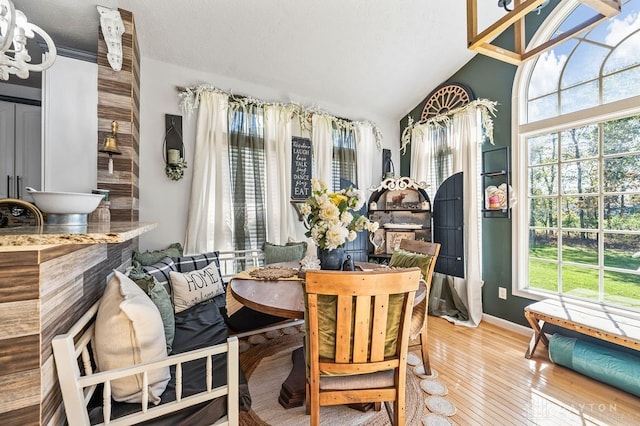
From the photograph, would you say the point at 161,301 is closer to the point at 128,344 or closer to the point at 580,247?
the point at 128,344

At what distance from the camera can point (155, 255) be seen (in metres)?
2.45

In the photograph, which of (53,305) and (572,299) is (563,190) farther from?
(53,305)

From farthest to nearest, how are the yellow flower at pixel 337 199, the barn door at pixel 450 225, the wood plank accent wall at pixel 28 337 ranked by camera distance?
the barn door at pixel 450 225
the yellow flower at pixel 337 199
the wood plank accent wall at pixel 28 337

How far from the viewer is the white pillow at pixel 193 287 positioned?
213 cm

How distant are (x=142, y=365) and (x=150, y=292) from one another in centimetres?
69

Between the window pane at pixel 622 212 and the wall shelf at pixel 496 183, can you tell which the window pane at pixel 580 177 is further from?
the wall shelf at pixel 496 183

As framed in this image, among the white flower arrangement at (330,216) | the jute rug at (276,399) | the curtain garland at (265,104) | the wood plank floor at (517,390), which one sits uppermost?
the curtain garland at (265,104)

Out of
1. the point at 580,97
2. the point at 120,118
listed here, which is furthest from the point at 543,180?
the point at 120,118

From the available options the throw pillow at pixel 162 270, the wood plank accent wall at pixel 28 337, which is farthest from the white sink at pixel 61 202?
the throw pillow at pixel 162 270

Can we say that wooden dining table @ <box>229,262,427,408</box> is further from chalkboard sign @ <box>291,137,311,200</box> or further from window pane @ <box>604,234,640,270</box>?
window pane @ <box>604,234,640,270</box>

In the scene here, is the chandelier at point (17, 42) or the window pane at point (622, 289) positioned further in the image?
the window pane at point (622, 289)

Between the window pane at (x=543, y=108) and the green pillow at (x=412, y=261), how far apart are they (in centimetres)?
193

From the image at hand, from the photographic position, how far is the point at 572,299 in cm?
251

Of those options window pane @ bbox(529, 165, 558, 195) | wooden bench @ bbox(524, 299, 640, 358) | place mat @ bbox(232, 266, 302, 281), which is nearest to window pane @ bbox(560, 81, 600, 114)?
window pane @ bbox(529, 165, 558, 195)
